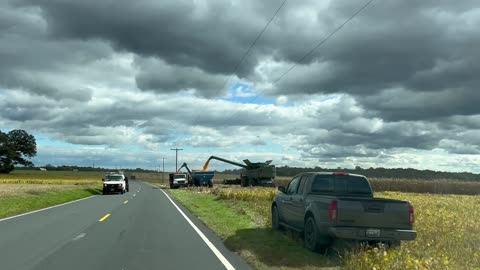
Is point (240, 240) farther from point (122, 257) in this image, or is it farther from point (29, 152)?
point (29, 152)

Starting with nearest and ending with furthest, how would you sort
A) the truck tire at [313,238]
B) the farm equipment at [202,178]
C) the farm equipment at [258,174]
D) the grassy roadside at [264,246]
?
the grassy roadside at [264,246] → the truck tire at [313,238] → the farm equipment at [258,174] → the farm equipment at [202,178]

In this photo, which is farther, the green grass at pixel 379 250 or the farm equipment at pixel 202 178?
the farm equipment at pixel 202 178

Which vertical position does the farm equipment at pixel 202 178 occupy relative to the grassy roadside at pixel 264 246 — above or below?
above

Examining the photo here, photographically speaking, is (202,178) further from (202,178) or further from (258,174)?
(258,174)

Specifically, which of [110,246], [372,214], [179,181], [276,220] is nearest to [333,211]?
[372,214]

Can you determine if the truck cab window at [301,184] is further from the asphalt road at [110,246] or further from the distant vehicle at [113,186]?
the distant vehicle at [113,186]

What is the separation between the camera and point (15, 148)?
454 feet

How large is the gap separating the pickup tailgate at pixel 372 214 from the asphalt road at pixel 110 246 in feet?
7.67

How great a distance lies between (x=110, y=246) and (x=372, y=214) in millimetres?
6247

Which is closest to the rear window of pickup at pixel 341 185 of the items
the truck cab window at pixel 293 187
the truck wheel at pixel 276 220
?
the truck cab window at pixel 293 187

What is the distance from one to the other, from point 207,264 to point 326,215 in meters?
2.73

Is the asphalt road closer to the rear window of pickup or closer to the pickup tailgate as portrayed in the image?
the pickup tailgate

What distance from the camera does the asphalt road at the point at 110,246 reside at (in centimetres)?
937

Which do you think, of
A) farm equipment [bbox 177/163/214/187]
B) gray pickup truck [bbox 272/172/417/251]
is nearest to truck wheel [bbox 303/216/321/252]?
gray pickup truck [bbox 272/172/417/251]
